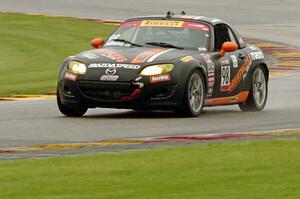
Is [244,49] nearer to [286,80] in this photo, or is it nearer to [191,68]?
[191,68]

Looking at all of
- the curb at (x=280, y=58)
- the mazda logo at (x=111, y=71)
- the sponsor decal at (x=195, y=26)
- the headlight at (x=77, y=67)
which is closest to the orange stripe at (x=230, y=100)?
the sponsor decal at (x=195, y=26)

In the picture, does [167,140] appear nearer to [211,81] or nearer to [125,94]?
[125,94]

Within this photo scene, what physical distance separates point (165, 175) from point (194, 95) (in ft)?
19.4

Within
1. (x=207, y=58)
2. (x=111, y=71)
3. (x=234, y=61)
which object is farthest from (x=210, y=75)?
(x=111, y=71)

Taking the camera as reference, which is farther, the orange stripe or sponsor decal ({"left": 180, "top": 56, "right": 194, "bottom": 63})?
the orange stripe

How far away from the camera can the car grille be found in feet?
49.5

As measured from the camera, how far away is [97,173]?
9.88m

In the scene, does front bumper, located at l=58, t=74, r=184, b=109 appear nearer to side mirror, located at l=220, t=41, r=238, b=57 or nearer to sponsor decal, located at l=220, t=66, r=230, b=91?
side mirror, located at l=220, t=41, r=238, b=57

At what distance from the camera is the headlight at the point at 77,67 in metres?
15.3

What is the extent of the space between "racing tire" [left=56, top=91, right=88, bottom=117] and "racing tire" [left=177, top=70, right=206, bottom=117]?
1228 millimetres

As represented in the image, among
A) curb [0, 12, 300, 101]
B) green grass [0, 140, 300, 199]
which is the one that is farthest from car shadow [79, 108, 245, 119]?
green grass [0, 140, 300, 199]

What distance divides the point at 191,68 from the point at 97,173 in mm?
5783

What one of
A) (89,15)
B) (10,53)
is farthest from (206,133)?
(89,15)

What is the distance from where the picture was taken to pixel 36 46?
29.2m
